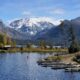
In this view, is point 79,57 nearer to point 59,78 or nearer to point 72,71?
point 72,71

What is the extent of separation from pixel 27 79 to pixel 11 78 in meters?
3.91

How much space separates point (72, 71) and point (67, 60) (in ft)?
72.0

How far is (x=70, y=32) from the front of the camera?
16250 centimetres

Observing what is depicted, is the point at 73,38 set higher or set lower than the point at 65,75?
higher

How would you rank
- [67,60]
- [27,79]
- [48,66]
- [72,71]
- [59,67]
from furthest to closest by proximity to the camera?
[67,60], [48,66], [59,67], [72,71], [27,79]

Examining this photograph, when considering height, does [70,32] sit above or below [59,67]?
above

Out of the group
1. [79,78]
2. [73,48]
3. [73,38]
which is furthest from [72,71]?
[73,38]

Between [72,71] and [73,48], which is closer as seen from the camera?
[72,71]

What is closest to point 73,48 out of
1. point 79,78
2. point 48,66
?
point 48,66

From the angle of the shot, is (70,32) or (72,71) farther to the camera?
(70,32)

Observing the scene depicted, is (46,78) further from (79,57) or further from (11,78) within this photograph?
(79,57)

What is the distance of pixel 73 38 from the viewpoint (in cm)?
16038

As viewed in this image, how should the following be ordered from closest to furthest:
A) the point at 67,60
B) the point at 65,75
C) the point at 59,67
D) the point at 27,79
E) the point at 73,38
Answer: the point at 27,79, the point at 65,75, the point at 59,67, the point at 67,60, the point at 73,38

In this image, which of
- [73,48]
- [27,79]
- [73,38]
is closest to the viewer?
[27,79]
